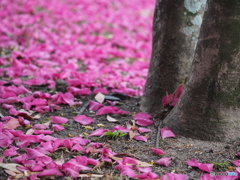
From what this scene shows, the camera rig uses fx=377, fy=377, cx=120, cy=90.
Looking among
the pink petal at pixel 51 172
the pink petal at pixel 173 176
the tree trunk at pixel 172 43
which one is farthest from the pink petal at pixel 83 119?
the pink petal at pixel 173 176

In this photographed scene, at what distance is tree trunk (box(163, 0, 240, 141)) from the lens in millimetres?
2475

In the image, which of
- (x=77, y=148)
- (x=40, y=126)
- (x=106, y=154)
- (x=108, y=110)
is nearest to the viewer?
(x=106, y=154)

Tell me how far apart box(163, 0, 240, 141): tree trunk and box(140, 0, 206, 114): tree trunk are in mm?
469

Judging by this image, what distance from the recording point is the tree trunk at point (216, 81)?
2.47 m

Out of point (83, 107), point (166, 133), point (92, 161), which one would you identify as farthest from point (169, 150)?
point (83, 107)

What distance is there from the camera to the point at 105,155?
227 centimetres

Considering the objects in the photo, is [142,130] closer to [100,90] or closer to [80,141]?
[80,141]

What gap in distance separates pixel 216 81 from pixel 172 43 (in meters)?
0.69

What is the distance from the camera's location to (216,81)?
254 cm

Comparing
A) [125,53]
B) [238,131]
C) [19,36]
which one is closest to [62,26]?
[19,36]

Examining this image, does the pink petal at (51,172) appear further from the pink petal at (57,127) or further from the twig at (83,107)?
the twig at (83,107)

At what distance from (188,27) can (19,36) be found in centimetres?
347

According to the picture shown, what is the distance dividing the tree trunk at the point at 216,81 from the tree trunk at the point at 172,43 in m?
0.47

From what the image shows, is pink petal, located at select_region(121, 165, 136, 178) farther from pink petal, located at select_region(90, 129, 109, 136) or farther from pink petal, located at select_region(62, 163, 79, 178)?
pink petal, located at select_region(90, 129, 109, 136)
